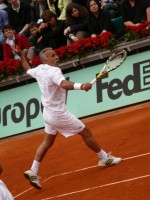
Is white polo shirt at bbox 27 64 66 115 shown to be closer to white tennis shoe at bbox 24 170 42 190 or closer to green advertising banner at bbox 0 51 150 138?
white tennis shoe at bbox 24 170 42 190

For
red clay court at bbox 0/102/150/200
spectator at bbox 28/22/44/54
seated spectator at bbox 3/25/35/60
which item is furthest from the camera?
spectator at bbox 28/22/44/54

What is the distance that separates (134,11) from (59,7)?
2864mm

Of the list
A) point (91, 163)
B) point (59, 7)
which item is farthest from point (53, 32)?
point (91, 163)

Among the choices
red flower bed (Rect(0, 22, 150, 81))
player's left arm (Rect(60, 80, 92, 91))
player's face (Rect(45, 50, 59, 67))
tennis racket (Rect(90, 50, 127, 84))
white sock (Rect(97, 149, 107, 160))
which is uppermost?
player's face (Rect(45, 50, 59, 67))

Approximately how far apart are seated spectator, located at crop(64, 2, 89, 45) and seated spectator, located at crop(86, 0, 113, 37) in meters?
0.28

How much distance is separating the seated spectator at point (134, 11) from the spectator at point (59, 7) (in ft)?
6.97

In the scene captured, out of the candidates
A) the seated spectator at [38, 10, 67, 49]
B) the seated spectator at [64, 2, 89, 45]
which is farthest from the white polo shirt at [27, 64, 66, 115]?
the seated spectator at [38, 10, 67, 49]

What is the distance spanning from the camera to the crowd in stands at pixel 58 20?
61.6ft

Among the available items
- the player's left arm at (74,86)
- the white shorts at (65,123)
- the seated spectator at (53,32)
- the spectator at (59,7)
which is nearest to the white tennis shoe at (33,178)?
the white shorts at (65,123)

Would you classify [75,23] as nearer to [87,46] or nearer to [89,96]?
[87,46]

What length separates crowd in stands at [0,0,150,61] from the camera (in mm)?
18766

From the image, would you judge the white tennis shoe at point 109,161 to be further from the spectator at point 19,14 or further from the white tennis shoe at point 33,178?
the spectator at point 19,14

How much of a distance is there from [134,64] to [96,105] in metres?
1.32

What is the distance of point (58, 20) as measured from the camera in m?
20.2
